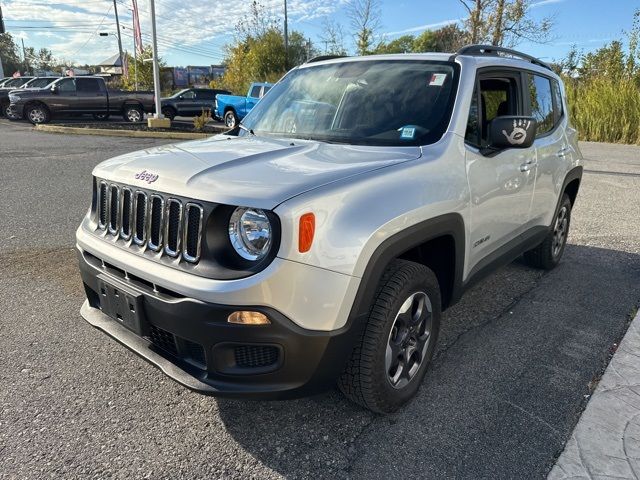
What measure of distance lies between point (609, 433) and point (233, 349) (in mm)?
1941

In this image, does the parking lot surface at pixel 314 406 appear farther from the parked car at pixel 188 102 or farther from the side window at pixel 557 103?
the parked car at pixel 188 102

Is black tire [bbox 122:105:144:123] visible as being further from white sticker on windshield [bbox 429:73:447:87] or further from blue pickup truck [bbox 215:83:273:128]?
white sticker on windshield [bbox 429:73:447:87]

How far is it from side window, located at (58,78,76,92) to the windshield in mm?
18343

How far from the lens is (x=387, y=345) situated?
249cm

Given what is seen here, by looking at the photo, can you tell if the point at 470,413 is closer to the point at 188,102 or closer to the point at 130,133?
the point at 130,133

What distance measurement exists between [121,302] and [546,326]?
9.77 ft

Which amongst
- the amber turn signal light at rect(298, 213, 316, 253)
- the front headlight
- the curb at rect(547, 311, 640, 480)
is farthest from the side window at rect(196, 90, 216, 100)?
the amber turn signal light at rect(298, 213, 316, 253)

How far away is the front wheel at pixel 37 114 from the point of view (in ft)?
62.0

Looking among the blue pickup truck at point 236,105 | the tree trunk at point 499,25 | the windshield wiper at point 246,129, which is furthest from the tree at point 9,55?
the windshield wiper at point 246,129

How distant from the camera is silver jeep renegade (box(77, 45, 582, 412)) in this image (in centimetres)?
207

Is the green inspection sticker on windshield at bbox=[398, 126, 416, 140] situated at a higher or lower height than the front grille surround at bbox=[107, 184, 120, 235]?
higher

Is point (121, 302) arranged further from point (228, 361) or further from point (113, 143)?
point (113, 143)

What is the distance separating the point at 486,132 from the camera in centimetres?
343

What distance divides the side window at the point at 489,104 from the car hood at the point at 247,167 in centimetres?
65
